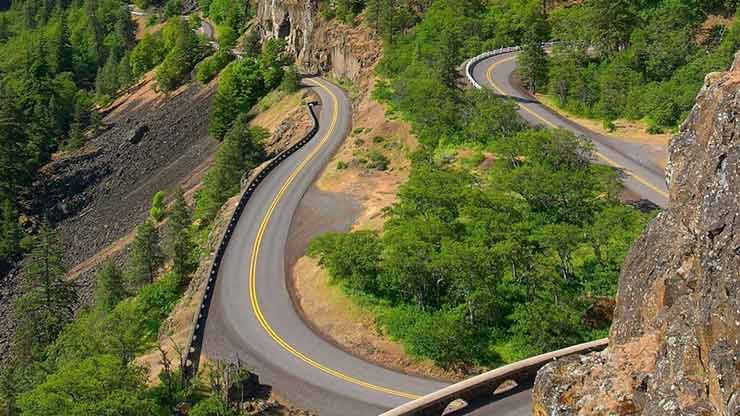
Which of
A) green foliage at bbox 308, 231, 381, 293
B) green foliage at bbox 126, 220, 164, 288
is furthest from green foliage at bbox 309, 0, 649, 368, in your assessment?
green foliage at bbox 126, 220, 164, 288

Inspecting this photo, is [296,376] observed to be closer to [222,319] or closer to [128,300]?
[222,319]

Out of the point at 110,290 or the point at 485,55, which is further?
the point at 485,55

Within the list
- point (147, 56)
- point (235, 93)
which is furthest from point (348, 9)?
point (147, 56)

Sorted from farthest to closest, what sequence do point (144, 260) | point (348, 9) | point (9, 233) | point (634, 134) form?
point (348, 9), point (9, 233), point (144, 260), point (634, 134)

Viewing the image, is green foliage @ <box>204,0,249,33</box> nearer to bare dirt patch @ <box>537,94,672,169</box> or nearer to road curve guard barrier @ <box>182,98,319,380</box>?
road curve guard barrier @ <box>182,98,319,380</box>

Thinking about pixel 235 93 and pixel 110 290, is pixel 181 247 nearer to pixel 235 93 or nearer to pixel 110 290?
pixel 110 290

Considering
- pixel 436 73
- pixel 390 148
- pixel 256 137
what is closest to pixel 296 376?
pixel 390 148
